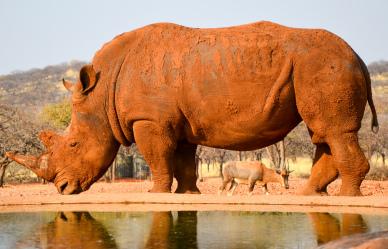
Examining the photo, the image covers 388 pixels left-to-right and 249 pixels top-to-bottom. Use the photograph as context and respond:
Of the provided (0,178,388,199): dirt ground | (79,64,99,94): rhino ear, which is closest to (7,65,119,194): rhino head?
(79,64,99,94): rhino ear

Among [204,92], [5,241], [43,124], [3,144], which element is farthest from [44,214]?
[43,124]

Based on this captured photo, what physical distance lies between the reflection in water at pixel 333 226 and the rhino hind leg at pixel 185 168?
13.0 feet

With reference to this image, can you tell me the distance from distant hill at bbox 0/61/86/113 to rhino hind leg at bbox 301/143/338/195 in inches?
2894

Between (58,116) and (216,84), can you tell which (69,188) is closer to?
(216,84)

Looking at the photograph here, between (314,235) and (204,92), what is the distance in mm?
4933

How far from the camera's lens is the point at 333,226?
929cm

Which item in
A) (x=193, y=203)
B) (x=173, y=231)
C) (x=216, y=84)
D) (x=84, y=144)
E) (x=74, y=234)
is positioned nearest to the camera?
(x=74, y=234)

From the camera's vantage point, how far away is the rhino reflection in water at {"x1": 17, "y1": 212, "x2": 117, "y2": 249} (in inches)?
321

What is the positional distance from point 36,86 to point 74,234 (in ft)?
332

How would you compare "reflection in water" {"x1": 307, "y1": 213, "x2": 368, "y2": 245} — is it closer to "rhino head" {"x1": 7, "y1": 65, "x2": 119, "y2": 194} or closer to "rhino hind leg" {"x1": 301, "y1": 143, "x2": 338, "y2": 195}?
"rhino hind leg" {"x1": 301, "y1": 143, "x2": 338, "y2": 195}

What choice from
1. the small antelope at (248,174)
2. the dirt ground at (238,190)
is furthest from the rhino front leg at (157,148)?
the small antelope at (248,174)

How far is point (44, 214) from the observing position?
36.3 ft

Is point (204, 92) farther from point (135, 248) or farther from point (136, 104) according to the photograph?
point (135, 248)

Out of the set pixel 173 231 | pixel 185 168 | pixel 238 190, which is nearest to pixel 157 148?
pixel 185 168
